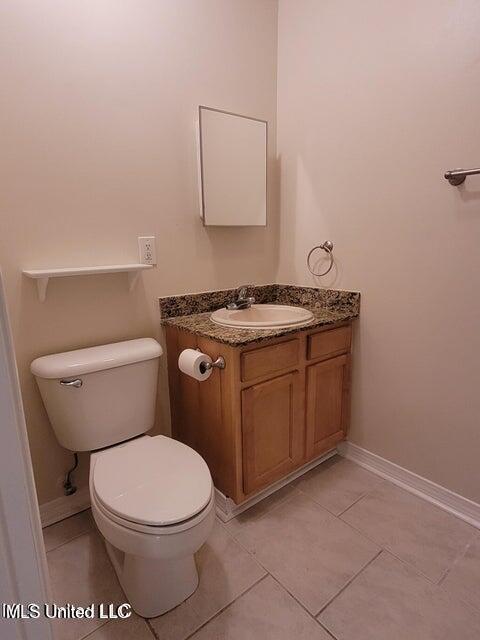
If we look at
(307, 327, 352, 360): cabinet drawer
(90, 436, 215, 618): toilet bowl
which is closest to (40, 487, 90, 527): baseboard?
(90, 436, 215, 618): toilet bowl

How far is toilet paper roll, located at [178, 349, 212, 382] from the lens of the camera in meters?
1.33

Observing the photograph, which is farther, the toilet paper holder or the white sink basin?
the white sink basin

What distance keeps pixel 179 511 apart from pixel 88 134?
4.44ft

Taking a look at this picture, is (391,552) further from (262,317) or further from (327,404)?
(262,317)

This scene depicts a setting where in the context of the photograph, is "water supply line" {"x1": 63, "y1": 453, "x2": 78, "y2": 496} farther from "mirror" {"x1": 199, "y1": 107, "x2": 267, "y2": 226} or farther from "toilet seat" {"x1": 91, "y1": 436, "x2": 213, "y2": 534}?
"mirror" {"x1": 199, "y1": 107, "x2": 267, "y2": 226}

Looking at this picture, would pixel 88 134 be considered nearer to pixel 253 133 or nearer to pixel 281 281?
pixel 253 133

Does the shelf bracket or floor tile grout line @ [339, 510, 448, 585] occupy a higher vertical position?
the shelf bracket

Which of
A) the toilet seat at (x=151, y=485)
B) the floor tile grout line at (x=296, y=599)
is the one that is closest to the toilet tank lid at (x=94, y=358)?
the toilet seat at (x=151, y=485)

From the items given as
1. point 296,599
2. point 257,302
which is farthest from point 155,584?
point 257,302

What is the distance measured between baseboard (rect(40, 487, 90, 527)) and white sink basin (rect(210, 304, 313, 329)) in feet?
3.16

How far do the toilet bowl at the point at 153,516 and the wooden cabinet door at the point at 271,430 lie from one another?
284mm

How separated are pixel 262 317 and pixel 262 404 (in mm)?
517

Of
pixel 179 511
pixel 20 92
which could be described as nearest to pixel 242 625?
pixel 179 511

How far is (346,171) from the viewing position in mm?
1631
